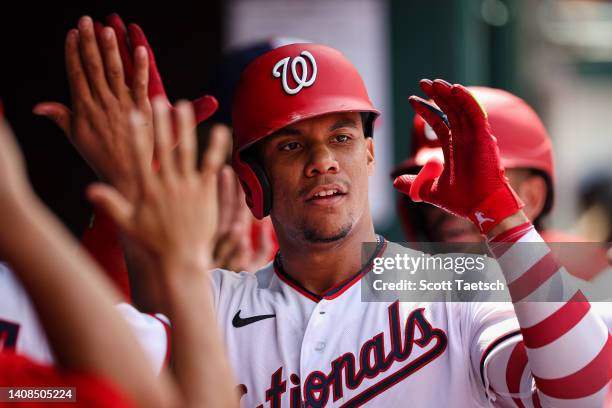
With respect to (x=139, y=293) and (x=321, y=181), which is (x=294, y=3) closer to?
(x=321, y=181)

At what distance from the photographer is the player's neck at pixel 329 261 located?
2.27 meters

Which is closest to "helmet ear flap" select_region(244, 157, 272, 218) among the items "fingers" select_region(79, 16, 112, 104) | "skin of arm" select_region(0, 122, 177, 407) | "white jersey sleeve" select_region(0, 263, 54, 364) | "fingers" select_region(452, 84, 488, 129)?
"fingers" select_region(79, 16, 112, 104)

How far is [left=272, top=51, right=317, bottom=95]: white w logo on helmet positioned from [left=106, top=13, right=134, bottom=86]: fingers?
370 millimetres

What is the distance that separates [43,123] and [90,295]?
3.78 meters

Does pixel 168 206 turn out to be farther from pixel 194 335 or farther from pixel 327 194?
pixel 327 194

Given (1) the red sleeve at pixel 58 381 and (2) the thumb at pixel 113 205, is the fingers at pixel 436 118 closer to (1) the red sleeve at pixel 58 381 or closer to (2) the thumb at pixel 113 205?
(2) the thumb at pixel 113 205

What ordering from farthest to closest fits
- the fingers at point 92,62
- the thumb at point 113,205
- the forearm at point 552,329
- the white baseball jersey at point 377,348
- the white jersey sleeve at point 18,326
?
the fingers at point 92,62 < the white baseball jersey at point 377,348 < the forearm at point 552,329 < the white jersey sleeve at point 18,326 < the thumb at point 113,205

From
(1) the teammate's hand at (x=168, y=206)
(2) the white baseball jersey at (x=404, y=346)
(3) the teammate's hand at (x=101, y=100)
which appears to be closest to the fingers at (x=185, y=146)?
(1) the teammate's hand at (x=168, y=206)

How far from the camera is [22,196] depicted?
97cm

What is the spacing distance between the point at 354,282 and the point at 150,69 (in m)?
0.72

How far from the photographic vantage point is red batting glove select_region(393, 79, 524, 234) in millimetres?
1815

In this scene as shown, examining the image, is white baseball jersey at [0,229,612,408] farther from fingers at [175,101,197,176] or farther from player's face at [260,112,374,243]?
fingers at [175,101,197,176]

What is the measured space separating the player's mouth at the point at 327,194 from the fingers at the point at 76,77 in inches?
23.3

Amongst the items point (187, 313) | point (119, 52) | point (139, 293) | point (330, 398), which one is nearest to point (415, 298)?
point (330, 398)
